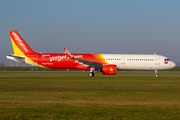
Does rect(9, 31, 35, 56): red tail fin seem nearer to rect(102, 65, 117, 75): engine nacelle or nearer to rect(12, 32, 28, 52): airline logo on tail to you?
rect(12, 32, 28, 52): airline logo on tail

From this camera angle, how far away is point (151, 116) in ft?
28.9

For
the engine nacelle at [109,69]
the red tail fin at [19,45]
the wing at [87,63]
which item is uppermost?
the red tail fin at [19,45]

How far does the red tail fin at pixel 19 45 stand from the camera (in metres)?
38.8

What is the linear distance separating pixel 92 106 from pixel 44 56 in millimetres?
27825

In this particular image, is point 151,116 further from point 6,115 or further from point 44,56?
point 44,56

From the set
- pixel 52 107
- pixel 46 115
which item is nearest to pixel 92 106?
pixel 52 107

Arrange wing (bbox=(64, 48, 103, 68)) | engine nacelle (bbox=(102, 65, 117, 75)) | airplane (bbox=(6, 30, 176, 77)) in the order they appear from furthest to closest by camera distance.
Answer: airplane (bbox=(6, 30, 176, 77)), wing (bbox=(64, 48, 103, 68)), engine nacelle (bbox=(102, 65, 117, 75))

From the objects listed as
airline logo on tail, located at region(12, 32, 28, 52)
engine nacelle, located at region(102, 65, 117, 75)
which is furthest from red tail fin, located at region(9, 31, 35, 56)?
engine nacelle, located at region(102, 65, 117, 75)

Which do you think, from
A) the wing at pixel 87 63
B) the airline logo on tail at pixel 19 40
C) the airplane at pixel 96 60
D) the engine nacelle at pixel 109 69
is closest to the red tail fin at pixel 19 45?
the airline logo on tail at pixel 19 40

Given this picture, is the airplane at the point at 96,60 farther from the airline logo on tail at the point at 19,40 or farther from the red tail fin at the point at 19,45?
the airline logo on tail at the point at 19,40

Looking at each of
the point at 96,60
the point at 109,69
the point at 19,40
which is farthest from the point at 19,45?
the point at 109,69

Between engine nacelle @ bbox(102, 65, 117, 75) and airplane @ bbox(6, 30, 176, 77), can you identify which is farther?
airplane @ bbox(6, 30, 176, 77)

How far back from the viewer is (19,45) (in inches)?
1531

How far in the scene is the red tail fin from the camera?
127 ft
